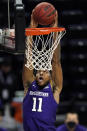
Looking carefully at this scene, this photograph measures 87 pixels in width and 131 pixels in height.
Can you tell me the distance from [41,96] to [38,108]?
5.3 inches

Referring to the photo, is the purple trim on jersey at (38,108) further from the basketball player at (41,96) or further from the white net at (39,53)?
the white net at (39,53)

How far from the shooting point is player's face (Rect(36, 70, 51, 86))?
5.24 metres

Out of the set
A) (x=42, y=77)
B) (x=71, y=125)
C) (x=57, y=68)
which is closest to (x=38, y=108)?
(x=42, y=77)

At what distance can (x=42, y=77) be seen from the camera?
17.2 feet

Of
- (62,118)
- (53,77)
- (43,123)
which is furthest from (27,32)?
(62,118)

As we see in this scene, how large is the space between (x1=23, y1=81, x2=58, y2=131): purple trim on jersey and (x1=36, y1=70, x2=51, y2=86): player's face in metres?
0.05

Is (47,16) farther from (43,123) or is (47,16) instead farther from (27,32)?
(43,123)

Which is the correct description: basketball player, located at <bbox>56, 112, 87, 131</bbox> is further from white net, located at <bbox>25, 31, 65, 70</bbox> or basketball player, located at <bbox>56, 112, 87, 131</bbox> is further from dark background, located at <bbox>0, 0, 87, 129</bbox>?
dark background, located at <bbox>0, 0, 87, 129</bbox>

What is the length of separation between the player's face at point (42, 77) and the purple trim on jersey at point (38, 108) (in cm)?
5

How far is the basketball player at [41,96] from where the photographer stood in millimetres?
5204

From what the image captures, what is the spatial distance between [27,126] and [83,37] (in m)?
3.47

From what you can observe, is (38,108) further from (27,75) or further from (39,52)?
(39,52)

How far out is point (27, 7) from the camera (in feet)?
27.9

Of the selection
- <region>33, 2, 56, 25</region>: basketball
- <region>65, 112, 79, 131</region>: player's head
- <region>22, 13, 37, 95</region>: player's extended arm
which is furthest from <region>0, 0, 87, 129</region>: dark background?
<region>33, 2, 56, 25</region>: basketball
